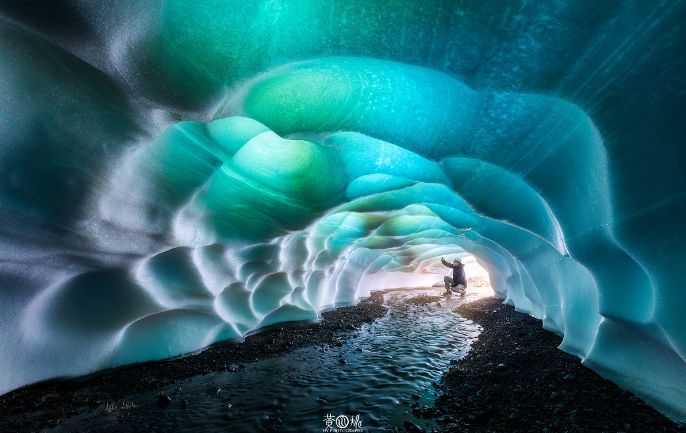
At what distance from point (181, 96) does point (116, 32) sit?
1.14 metres

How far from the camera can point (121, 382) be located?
8.48 m

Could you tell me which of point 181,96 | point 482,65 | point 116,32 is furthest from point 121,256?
point 482,65

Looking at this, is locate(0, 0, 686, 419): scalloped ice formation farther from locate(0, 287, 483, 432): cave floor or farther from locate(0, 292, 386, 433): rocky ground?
locate(0, 287, 483, 432): cave floor

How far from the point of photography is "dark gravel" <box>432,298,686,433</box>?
5.39 metres

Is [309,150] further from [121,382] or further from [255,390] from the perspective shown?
[121,382]

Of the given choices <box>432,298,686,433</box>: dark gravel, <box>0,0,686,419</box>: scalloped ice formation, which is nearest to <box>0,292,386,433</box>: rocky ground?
<box>0,0,686,419</box>: scalloped ice formation

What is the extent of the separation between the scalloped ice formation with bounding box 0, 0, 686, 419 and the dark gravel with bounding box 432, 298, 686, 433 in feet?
1.41

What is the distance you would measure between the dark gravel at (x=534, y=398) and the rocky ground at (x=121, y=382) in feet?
18.7

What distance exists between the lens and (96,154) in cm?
604

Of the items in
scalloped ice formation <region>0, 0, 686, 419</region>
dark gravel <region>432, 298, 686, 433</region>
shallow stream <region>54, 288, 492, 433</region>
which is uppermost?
scalloped ice formation <region>0, 0, 686, 419</region>

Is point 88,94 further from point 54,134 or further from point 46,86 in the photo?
point 54,134

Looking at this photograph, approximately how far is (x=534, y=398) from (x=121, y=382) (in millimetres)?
8951

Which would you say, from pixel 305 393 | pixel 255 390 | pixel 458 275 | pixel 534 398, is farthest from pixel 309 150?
pixel 458 275

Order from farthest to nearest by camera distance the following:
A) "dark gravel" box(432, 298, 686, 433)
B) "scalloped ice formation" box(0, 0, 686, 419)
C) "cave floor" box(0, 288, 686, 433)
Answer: "cave floor" box(0, 288, 686, 433)
"dark gravel" box(432, 298, 686, 433)
"scalloped ice formation" box(0, 0, 686, 419)
